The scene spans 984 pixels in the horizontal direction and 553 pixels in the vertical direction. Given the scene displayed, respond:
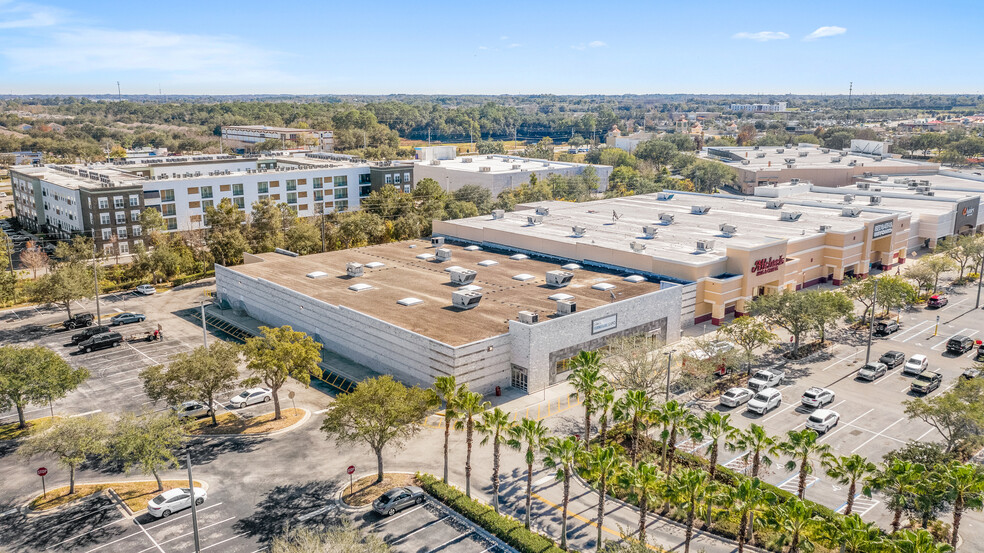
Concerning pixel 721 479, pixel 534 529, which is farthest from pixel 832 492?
pixel 534 529

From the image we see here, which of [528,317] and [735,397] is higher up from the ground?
[528,317]

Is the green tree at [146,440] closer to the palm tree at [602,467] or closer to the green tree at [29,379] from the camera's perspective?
the green tree at [29,379]

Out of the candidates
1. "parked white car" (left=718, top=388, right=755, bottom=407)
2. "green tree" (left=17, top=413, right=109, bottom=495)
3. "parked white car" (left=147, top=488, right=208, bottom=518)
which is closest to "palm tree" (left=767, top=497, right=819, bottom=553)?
"parked white car" (left=718, top=388, right=755, bottom=407)

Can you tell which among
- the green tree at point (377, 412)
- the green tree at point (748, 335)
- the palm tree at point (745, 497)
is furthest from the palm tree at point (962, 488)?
the green tree at point (377, 412)

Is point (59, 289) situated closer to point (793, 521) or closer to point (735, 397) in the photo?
point (735, 397)

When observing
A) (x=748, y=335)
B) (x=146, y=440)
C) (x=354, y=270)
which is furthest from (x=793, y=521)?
(x=354, y=270)

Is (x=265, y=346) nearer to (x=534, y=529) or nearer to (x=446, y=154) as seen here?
(x=534, y=529)
